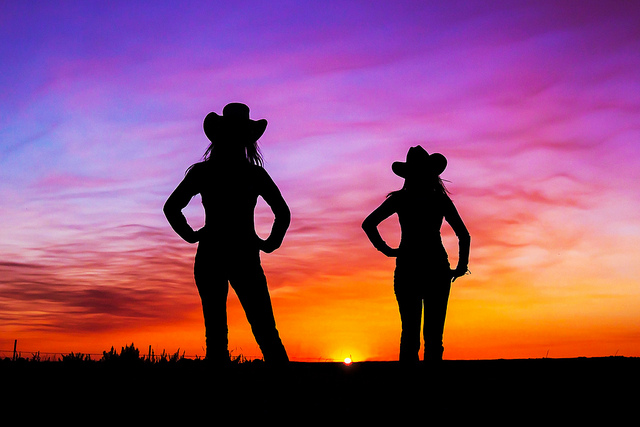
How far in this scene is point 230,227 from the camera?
6.50m

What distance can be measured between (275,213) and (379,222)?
191 cm

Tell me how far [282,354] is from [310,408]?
1.75 metres

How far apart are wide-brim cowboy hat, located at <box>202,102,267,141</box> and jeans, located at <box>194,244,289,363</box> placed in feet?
3.79

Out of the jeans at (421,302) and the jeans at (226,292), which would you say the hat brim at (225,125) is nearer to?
the jeans at (226,292)

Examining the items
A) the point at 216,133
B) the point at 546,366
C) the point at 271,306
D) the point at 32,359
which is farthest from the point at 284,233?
the point at 32,359

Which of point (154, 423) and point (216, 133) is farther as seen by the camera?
point (216, 133)

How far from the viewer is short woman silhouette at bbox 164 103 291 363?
6.51m

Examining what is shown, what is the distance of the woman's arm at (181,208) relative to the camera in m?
6.59

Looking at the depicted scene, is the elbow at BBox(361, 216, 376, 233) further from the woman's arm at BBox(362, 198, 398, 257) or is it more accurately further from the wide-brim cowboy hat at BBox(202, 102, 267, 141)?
the wide-brim cowboy hat at BBox(202, 102, 267, 141)

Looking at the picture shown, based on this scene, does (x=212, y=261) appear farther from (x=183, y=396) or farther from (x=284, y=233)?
(x=183, y=396)

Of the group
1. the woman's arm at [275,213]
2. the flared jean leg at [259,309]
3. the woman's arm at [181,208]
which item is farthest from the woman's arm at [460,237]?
the woman's arm at [181,208]

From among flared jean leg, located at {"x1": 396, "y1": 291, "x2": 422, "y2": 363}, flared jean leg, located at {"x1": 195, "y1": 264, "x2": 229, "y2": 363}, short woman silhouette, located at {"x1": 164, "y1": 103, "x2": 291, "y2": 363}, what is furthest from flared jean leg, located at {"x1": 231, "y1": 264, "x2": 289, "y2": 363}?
flared jean leg, located at {"x1": 396, "y1": 291, "x2": 422, "y2": 363}

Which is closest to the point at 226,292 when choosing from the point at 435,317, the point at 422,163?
the point at 435,317

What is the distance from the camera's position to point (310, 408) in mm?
5102
